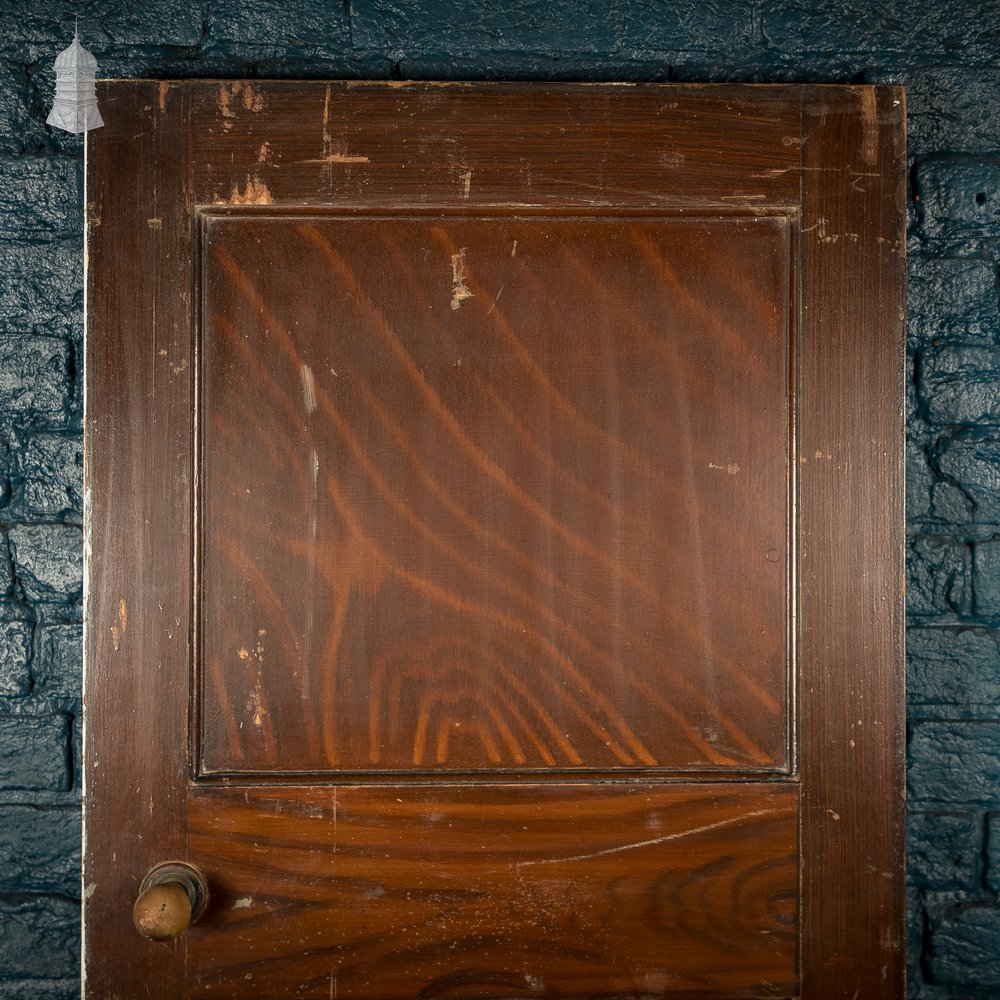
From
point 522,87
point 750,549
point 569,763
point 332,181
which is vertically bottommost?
point 569,763

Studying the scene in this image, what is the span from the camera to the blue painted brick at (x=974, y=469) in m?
1.00

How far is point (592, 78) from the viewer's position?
0.99 m

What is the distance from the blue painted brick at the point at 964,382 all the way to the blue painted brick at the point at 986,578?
15cm

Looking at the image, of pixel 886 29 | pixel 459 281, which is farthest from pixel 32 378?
pixel 886 29

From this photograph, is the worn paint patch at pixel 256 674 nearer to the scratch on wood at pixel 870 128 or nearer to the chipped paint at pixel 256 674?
the chipped paint at pixel 256 674

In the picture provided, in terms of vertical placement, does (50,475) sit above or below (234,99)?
below

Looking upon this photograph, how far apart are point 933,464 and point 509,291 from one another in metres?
0.56

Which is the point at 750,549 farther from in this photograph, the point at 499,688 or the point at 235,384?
the point at 235,384

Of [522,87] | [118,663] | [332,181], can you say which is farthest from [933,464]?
[118,663]

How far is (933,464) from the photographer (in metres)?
1.00

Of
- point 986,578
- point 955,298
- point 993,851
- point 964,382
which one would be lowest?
point 993,851

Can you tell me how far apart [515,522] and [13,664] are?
0.64m

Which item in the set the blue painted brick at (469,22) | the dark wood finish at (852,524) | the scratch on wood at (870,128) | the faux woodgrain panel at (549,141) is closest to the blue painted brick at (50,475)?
the faux woodgrain panel at (549,141)

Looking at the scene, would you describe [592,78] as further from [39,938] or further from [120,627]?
[39,938]
